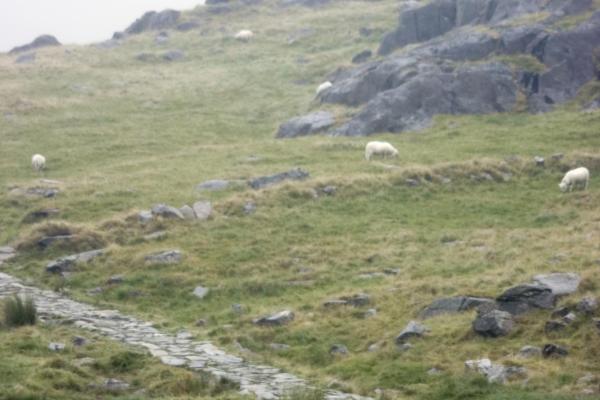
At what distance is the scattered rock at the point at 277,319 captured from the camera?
71.4ft

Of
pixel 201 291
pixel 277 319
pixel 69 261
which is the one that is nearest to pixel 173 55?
pixel 69 261

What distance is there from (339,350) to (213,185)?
1832 centimetres

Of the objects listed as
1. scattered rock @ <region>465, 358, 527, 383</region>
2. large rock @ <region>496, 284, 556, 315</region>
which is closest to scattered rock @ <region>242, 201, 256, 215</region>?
Result: large rock @ <region>496, 284, 556, 315</region>

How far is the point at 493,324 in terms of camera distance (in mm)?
18641

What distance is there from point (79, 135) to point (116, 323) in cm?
3152

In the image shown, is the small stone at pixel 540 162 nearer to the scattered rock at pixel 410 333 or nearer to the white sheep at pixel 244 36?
the scattered rock at pixel 410 333

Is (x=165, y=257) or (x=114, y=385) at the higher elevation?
(x=114, y=385)

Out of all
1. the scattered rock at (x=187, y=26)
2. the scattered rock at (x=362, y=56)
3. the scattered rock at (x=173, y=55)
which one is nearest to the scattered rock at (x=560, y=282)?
the scattered rock at (x=362, y=56)

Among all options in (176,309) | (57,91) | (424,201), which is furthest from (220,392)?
(57,91)


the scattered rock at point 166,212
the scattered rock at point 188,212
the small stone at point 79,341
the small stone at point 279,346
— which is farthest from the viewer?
the scattered rock at point 188,212

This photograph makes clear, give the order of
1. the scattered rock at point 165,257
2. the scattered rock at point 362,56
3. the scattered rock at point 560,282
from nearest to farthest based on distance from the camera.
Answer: the scattered rock at point 560,282, the scattered rock at point 165,257, the scattered rock at point 362,56

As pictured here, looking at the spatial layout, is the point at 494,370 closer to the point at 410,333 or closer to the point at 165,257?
the point at 410,333

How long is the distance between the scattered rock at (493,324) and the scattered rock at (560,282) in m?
1.58

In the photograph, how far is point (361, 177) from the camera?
36062 mm
